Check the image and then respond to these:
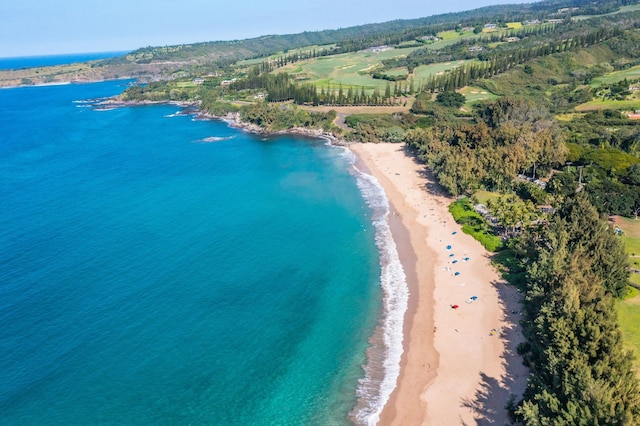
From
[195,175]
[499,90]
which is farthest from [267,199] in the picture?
[499,90]

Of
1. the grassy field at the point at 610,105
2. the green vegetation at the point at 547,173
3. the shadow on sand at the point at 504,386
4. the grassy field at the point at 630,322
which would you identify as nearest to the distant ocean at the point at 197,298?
the shadow on sand at the point at 504,386

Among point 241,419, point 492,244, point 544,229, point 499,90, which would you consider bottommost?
point 241,419

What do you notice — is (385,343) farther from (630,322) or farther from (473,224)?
(473,224)

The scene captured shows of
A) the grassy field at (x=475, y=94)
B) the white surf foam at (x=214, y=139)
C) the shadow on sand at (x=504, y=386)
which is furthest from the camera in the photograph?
the grassy field at (x=475, y=94)

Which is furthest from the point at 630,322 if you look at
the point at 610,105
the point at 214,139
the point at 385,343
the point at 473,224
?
the point at 214,139

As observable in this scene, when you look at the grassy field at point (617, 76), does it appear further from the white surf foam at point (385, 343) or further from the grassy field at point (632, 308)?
the white surf foam at point (385, 343)

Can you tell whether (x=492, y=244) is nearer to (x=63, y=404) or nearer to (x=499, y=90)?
(x=63, y=404)
